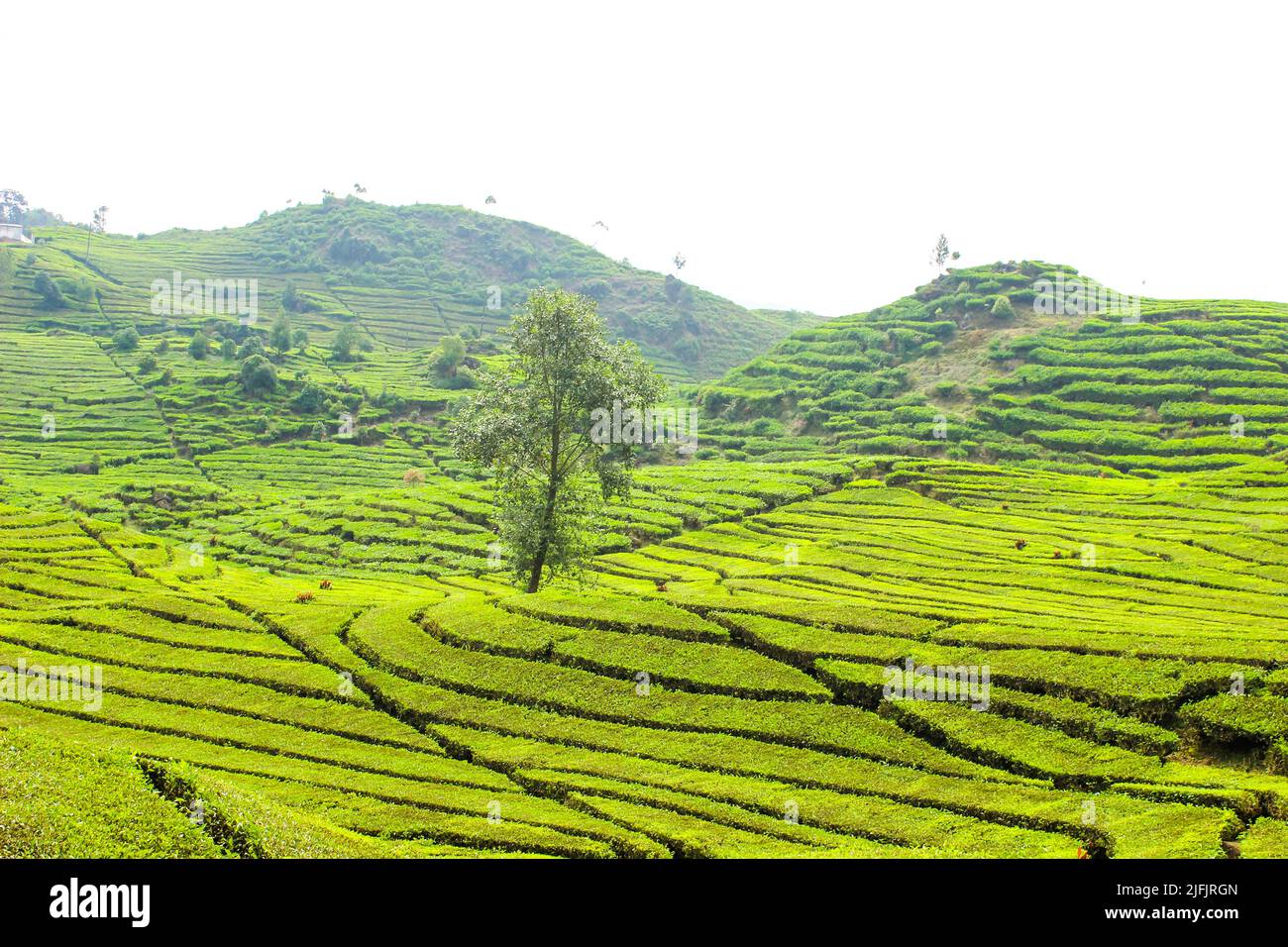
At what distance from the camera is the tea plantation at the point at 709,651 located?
21406 millimetres

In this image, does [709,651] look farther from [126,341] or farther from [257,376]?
[126,341]

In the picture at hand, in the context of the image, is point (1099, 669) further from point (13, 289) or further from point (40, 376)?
point (13, 289)

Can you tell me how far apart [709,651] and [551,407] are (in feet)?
47.1

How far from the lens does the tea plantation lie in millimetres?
21406

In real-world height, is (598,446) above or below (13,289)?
below

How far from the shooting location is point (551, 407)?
4094cm

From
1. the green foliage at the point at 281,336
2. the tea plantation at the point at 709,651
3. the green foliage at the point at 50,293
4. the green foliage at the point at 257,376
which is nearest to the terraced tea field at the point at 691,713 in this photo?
the tea plantation at the point at 709,651

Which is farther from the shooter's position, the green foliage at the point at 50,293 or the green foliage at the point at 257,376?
the green foliage at the point at 50,293

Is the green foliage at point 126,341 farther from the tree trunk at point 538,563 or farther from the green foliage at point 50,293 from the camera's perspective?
the tree trunk at point 538,563

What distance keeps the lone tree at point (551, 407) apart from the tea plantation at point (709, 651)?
4.73 m

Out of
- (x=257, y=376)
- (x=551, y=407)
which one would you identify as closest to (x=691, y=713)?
(x=551, y=407)

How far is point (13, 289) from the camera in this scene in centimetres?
16450
